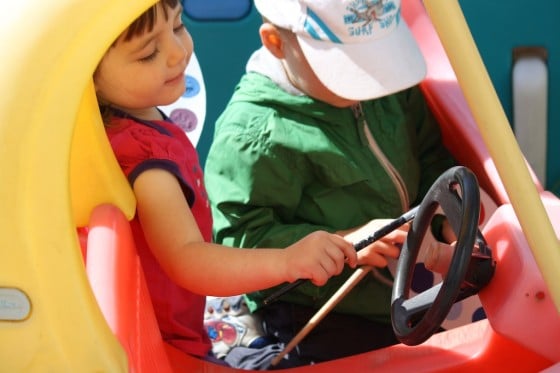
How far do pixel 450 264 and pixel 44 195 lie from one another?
1.34 feet

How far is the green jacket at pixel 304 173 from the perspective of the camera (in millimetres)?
1400

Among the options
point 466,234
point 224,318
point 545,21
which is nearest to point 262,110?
A: point 224,318

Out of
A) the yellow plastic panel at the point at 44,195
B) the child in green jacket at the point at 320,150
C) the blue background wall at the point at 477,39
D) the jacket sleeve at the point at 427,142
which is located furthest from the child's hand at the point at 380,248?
the blue background wall at the point at 477,39

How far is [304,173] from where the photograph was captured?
1.43 meters

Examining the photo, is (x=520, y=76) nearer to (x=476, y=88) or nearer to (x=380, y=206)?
(x=380, y=206)

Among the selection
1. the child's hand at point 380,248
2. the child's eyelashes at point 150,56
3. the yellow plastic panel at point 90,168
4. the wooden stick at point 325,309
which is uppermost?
the child's eyelashes at point 150,56

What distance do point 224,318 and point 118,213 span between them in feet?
1.67

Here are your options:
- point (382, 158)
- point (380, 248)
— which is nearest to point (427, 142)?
point (382, 158)

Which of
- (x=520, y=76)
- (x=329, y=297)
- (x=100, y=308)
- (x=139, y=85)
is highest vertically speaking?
(x=139, y=85)

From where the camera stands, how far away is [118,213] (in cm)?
107

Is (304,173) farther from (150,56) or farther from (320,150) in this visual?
(150,56)

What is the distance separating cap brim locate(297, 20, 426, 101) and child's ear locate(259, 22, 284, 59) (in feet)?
0.21

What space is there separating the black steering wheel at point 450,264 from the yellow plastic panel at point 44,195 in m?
0.32

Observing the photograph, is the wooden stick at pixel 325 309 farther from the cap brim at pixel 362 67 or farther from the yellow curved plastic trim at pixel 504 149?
the yellow curved plastic trim at pixel 504 149
